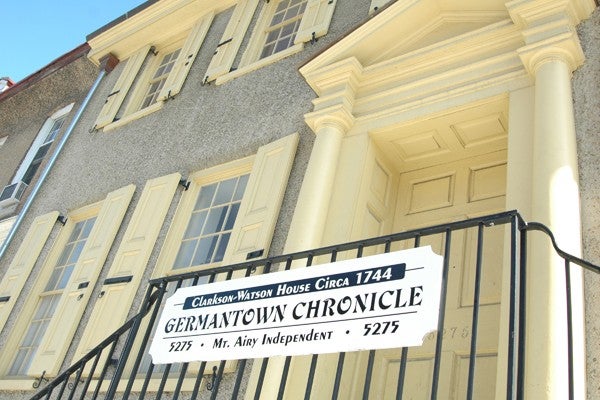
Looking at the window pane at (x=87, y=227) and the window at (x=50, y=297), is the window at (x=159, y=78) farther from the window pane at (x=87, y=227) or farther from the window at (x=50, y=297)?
the window at (x=50, y=297)

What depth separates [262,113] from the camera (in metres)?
5.95

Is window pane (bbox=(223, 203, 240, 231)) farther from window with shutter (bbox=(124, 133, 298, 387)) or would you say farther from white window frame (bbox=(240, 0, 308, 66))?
white window frame (bbox=(240, 0, 308, 66))

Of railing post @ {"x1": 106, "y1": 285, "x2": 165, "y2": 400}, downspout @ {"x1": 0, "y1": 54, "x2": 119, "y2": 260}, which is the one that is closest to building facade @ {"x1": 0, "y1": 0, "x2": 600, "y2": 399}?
downspout @ {"x1": 0, "y1": 54, "x2": 119, "y2": 260}

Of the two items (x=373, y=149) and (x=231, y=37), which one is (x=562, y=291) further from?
(x=231, y=37)

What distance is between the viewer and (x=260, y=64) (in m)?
6.56

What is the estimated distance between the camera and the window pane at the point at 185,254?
217 inches

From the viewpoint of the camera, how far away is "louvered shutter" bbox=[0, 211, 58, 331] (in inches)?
265

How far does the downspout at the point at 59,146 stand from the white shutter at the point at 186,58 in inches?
72.9

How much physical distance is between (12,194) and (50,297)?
114 inches

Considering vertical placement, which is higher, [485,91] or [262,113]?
[262,113]

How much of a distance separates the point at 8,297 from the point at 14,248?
43.2 inches

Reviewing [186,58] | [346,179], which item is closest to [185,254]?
[346,179]

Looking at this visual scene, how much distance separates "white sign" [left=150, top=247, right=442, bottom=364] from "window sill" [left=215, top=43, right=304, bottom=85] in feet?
11.8

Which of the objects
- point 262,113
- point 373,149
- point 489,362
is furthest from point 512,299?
point 262,113
